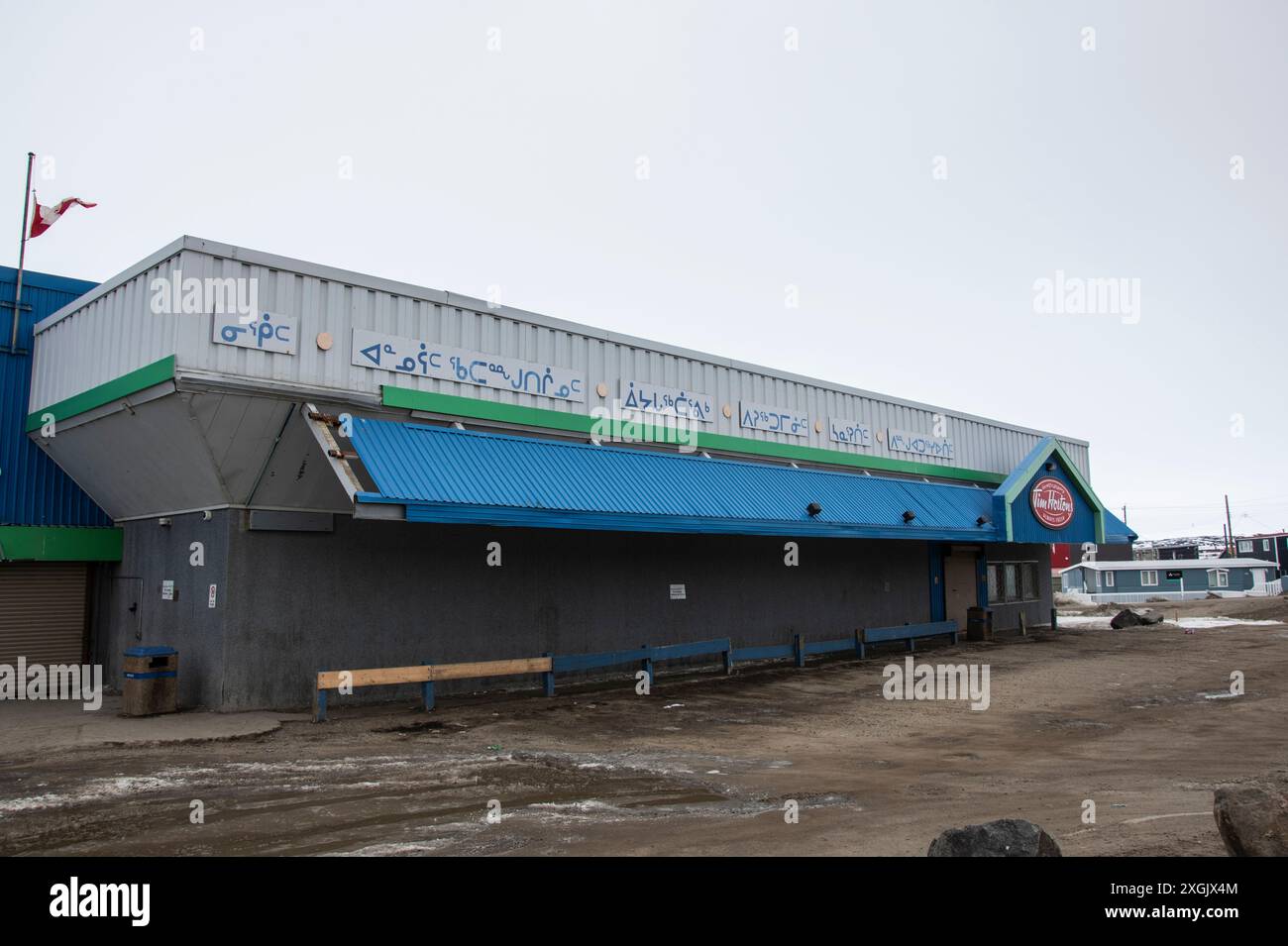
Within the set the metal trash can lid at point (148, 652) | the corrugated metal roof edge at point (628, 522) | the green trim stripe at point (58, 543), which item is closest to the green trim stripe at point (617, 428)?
the corrugated metal roof edge at point (628, 522)

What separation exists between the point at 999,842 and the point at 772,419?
1699cm

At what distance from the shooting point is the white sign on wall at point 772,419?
69.1 feet

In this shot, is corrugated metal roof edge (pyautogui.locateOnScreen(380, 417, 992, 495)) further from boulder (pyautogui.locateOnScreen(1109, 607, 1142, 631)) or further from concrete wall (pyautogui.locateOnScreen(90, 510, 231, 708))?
boulder (pyautogui.locateOnScreen(1109, 607, 1142, 631))

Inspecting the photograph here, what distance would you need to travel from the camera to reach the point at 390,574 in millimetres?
14977

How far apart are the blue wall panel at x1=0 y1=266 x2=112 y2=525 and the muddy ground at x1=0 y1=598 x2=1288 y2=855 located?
26.0 ft

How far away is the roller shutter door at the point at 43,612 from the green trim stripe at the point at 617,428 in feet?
25.9

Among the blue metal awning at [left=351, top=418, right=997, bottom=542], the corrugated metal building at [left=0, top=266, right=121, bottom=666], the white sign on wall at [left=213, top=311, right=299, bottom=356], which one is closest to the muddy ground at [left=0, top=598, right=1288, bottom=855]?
the blue metal awning at [left=351, top=418, right=997, bottom=542]

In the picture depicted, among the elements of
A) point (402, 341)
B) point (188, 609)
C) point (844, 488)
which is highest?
point (402, 341)

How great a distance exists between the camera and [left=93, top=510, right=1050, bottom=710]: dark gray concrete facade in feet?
44.7

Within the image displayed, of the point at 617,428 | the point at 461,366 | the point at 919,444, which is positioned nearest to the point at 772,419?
the point at 617,428

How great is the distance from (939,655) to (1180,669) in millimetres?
5321

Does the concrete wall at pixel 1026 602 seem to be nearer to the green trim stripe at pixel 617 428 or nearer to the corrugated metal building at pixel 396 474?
the green trim stripe at pixel 617 428
